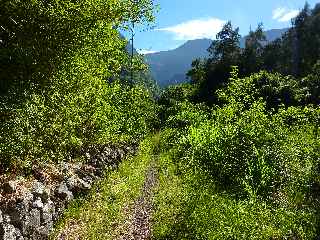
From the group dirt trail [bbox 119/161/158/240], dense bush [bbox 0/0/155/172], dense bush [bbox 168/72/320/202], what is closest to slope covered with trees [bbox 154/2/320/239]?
dense bush [bbox 168/72/320/202]

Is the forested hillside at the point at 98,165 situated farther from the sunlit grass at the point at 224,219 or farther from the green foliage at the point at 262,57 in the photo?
the green foliage at the point at 262,57

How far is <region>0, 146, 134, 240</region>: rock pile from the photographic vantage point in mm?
13821

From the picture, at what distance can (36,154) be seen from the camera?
19406 mm

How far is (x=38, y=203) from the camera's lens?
50.6 feet

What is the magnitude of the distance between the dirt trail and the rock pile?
2578 millimetres

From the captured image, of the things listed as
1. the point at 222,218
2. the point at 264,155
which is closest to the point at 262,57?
the point at 264,155

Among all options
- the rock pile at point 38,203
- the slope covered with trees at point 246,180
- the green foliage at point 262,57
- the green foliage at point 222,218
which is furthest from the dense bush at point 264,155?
the green foliage at point 262,57

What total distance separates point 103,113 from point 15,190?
1397 cm

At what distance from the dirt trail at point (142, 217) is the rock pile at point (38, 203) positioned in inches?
101

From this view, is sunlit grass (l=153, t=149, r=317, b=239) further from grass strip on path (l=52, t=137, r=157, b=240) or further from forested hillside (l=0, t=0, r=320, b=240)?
grass strip on path (l=52, t=137, r=157, b=240)

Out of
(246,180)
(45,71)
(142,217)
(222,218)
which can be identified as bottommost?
(142,217)

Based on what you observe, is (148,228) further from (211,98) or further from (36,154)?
(211,98)

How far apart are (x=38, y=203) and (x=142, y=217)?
4.77m

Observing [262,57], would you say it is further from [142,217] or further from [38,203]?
[38,203]
